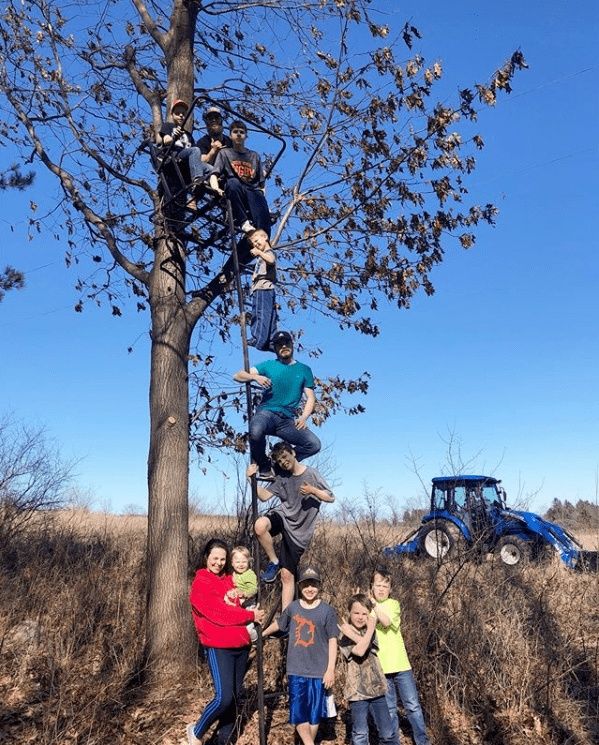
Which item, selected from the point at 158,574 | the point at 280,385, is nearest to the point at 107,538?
the point at 158,574

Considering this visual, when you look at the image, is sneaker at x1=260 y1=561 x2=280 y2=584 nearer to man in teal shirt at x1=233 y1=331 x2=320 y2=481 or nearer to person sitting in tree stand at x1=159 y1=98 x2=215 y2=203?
man in teal shirt at x1=233 y1=331 x2=320 y2=481

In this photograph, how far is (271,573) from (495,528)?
7.75 meters

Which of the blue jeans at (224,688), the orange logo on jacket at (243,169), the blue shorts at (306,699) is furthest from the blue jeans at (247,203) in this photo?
the blue shorts at (306,699)

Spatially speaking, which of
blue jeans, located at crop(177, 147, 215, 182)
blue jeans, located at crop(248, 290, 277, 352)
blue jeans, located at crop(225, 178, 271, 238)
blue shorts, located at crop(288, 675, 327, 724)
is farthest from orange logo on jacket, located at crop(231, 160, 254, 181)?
blue shorts, located at crop(288, 675, 327, 724)

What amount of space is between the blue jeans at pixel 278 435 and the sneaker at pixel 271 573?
34.5 inches

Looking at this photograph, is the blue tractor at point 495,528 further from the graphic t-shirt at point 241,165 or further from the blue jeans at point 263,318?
the graphic t-shirt at point 241,165

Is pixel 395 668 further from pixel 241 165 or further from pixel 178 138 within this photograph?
pixel 178 138

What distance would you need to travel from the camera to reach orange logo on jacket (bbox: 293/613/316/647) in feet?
16.4

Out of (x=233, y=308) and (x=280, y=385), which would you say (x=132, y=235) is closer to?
(x=233, y=308)

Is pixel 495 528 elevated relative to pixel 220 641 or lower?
elevated

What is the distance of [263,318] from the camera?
6.25 m

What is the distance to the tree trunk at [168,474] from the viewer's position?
599 centimetres

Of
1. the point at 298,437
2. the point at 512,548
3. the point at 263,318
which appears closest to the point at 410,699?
the point at 298,437

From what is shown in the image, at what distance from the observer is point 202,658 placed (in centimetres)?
621
